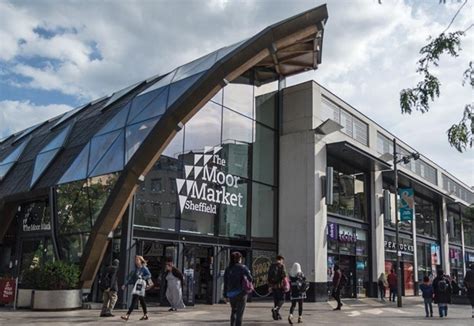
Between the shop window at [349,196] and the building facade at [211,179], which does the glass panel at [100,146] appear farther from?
the shop window at [349,196]

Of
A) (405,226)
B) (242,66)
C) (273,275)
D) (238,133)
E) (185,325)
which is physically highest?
(242,66)

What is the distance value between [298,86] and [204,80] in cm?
757

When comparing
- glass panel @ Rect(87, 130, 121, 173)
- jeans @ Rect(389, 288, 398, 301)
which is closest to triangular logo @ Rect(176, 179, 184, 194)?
glass panel @ Rect(87, 130, 121, 173)

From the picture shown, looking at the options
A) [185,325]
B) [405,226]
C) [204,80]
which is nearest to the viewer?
[185,325]

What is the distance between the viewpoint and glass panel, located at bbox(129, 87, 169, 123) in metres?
18.0

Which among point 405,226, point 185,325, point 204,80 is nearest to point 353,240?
point 405,226

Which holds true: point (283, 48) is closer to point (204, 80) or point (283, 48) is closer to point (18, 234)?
point (204, 80)

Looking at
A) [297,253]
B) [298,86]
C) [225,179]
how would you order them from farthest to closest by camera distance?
[298,86]
[297,253]
[225,179]

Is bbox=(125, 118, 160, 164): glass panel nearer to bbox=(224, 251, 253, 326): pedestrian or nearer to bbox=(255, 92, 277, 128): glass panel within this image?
bbox=(255, 92, 277, 128): glass panel

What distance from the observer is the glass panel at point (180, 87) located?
18.1 m

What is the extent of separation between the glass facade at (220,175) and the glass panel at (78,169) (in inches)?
100

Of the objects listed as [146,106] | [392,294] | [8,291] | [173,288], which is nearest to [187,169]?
[146,106]

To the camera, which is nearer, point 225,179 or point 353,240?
point 225,179

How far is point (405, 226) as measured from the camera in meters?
33.0
